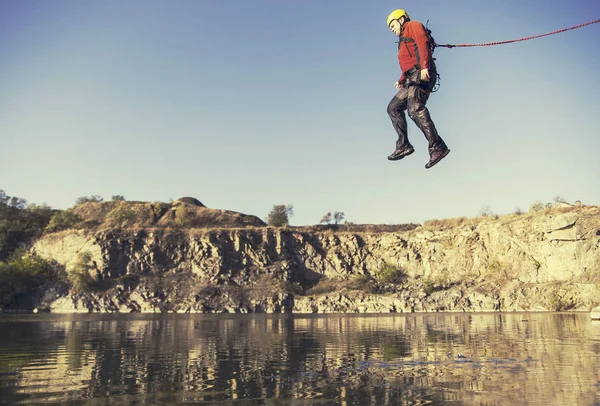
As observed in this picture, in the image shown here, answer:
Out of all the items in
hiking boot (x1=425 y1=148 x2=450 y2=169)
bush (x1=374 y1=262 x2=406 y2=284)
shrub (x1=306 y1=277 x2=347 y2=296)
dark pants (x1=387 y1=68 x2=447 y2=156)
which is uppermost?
dark pants (x1=387 y1=68 x2=447 y2=156)

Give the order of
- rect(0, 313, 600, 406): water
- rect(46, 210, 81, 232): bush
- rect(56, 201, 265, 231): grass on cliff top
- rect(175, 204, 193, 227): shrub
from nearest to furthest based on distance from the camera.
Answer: rect(0, 313, 600, 406): water → rect(46, 210, 81, 232): bush → rect(175, 204, 193, 227): shrub → rect(56, 201, 265, 231): grass on cliff top

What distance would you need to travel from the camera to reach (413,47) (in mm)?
8523

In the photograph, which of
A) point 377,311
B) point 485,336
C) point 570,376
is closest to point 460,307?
point 377,311

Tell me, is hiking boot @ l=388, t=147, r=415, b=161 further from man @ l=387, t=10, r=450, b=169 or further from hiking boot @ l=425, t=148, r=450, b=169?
hiking boot @ l=425, t=148, r=450, b=169

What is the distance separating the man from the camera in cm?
832

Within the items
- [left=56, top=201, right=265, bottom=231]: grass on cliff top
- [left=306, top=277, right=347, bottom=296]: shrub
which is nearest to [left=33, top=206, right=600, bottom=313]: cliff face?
[left=306, top=277, right=347, bottom=296]: shrub

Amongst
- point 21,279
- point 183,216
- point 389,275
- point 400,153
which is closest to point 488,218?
point 389,275

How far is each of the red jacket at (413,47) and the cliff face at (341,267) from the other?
69.1 m

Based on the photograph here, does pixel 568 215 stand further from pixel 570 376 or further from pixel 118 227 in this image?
pixel 118 227

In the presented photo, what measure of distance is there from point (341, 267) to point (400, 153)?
3469 inches

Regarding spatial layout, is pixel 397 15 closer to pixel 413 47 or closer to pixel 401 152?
pixel 413 47

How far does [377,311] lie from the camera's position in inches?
3140

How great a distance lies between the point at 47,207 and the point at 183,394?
379 ft

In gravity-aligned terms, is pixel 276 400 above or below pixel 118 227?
below
